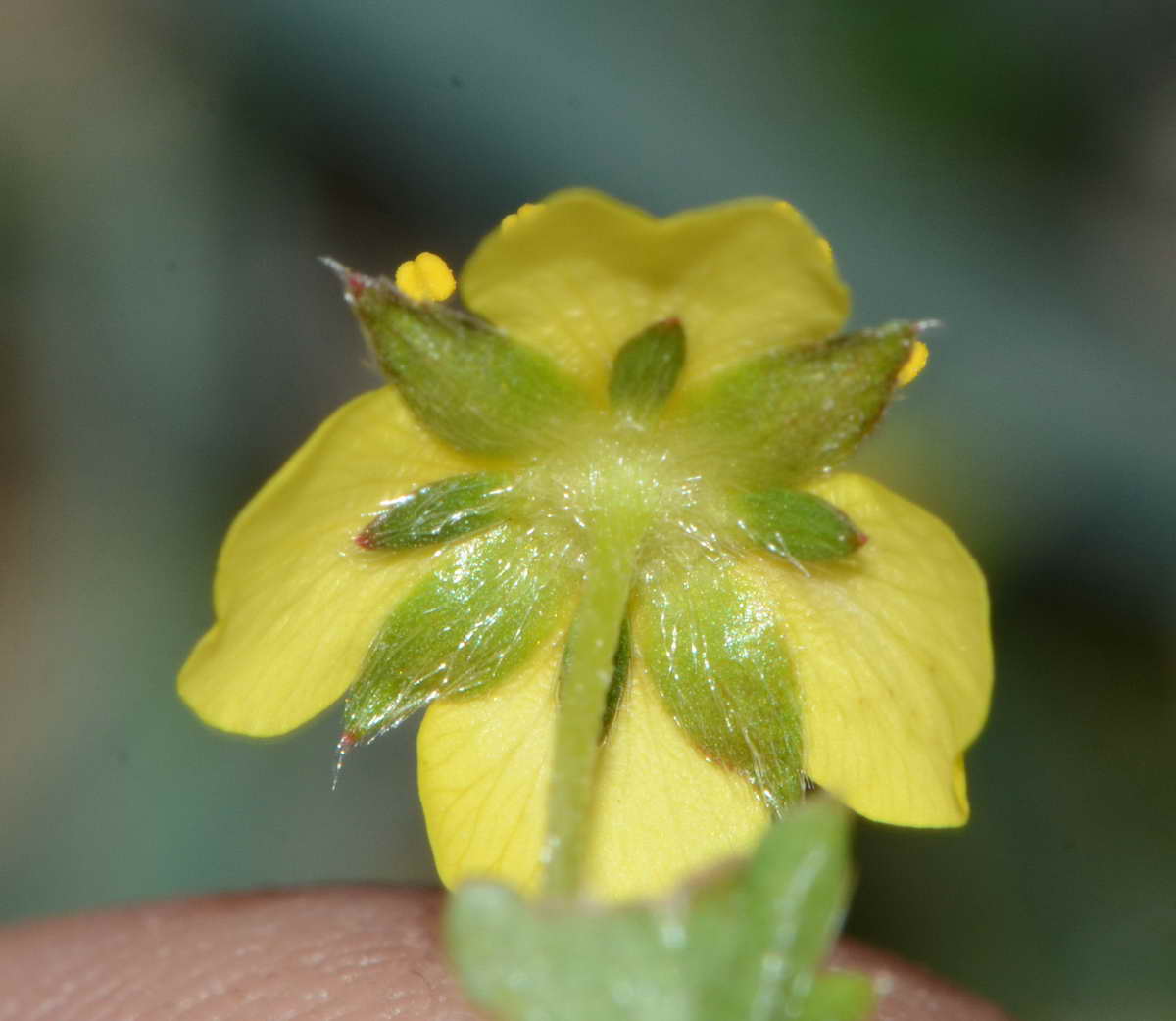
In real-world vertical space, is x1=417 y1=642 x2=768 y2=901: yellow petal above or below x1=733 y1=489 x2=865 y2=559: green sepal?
below

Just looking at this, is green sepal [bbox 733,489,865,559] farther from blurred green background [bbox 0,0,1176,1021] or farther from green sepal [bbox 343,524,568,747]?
blurred green background [bbox 0,0,1176,1021]

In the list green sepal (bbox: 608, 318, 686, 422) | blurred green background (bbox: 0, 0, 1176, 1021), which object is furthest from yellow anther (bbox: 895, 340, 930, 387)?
blurred green background (bbox: 0, 0, 1176, 1021)

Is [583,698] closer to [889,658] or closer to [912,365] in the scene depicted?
[889,658]

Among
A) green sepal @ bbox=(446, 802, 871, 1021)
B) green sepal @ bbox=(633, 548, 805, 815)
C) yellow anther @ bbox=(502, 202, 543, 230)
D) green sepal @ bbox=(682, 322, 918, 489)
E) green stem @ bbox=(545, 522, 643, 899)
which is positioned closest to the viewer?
green sepal @ bbox=(446, 802, 871, 1021)

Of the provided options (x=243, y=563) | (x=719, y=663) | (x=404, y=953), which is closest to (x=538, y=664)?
(x=719, y=663)

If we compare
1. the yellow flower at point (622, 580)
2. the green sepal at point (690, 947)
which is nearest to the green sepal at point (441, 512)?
the yellow flower at point (622, 580)

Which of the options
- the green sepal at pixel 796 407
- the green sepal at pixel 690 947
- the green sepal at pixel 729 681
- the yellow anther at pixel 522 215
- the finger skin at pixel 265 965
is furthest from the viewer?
the finger skin at pixel 265 965

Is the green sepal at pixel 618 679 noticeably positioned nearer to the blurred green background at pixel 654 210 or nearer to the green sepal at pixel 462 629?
the green sepal at pixel 462 629
